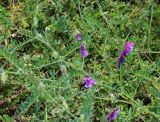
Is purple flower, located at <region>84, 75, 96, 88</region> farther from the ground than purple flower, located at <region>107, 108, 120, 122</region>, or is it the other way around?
purple flower, located at <region>84, 75, 96, 88</region>

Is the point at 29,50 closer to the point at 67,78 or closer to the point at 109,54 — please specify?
the point at 109,54

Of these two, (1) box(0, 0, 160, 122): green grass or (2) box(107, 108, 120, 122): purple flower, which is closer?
(2) box(107, 108, 120, 122): purple flower

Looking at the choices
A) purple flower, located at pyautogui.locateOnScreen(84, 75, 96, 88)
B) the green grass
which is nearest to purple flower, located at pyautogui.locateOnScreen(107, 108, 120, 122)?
the green grass

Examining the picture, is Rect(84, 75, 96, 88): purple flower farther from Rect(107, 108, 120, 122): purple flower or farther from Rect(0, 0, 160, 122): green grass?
Rect(107, 108, 120, 122): purple flower

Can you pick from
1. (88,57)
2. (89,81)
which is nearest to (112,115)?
(89,81)

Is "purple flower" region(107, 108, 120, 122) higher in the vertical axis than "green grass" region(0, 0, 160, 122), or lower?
lower

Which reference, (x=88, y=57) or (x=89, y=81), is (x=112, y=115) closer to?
(x=89, y=81)

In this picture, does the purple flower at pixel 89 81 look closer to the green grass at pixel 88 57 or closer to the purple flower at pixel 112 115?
the green grass at pixel 88 57

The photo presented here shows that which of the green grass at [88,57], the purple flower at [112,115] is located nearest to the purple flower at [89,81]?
the green grass at [88,57]
